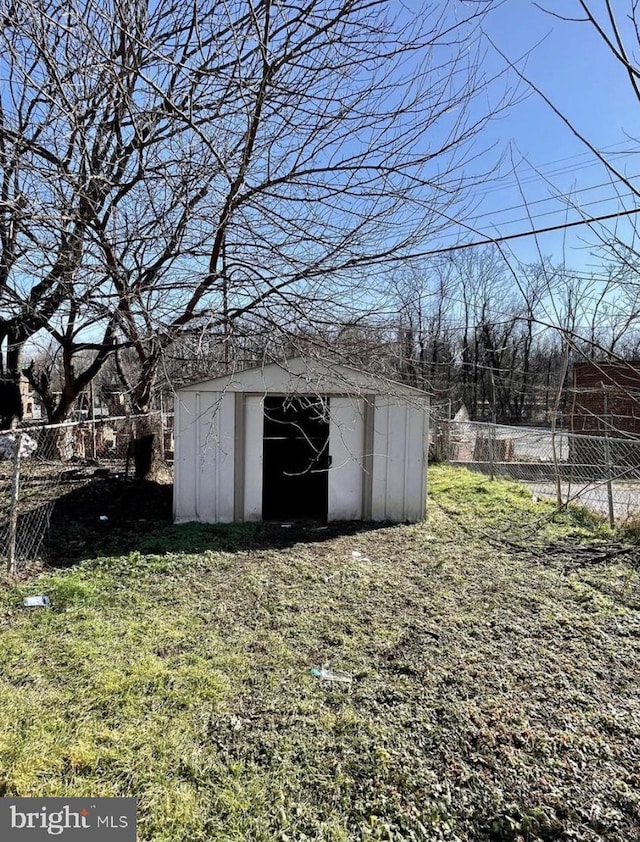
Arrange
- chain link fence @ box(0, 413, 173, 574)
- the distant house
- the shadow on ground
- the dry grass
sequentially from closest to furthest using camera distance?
1. the distant house
2. the dry grass
3. chain link fence @ box(0, 413, 173, 574)
4. the shadow on ground

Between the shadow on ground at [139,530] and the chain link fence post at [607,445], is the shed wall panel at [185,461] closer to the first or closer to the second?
the shadow on ground at [139,530]

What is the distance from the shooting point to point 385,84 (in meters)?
3.37

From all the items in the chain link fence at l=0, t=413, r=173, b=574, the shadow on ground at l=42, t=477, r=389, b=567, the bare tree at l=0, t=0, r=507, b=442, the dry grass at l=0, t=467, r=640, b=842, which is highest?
the bare tree at l=0, t=0, r=507, b=442

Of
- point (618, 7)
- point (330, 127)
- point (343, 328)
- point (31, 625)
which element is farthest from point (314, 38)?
point (31, 625)

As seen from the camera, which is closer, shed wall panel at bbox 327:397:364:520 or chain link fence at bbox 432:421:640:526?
shed wall panel at bbox 327:397:364:520

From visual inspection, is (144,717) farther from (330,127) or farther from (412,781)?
(330,127)

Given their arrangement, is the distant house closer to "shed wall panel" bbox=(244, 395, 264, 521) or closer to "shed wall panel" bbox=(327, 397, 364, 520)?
"shed wall panel" bbox=(327, 397, 364, 520)

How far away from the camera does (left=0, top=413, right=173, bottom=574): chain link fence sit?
14.6ft

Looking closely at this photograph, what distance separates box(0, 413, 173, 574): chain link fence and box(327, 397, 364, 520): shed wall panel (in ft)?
10.4

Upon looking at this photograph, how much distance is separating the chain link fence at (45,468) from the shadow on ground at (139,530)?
0.24 meters

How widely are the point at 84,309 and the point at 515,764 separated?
15.2ft

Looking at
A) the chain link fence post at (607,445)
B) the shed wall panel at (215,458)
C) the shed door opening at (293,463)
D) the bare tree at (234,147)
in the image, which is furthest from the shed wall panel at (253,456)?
the chain link fence post at (607,445)

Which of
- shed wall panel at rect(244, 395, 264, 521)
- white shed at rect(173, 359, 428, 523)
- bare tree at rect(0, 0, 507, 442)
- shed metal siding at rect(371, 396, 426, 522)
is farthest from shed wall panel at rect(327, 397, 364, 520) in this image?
bare tree at rect(0, 0, 507, 442)

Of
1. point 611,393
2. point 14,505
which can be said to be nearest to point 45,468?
point 14,505
